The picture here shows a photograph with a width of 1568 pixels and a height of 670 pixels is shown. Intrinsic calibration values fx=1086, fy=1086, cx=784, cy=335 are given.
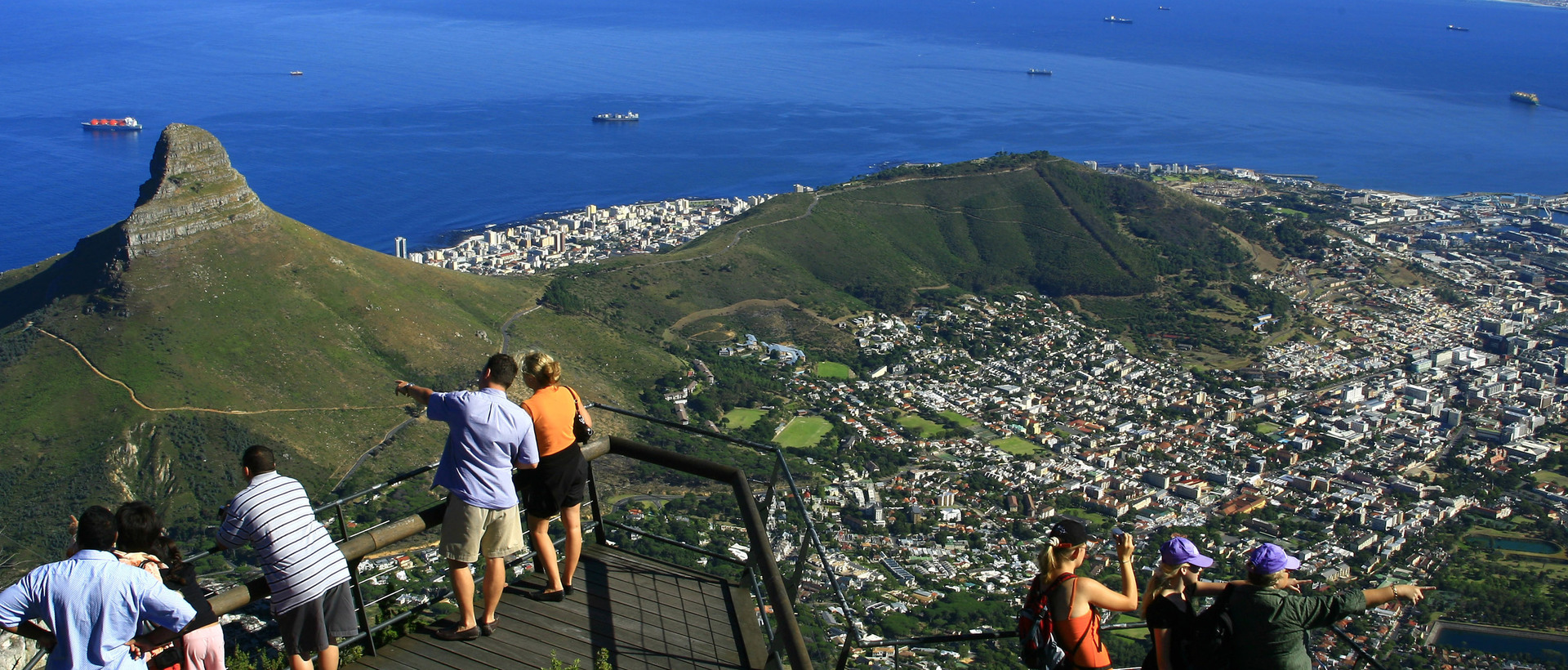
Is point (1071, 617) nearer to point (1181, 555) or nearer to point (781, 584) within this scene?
point (1181, 555)

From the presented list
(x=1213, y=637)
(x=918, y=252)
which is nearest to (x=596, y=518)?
(x=1213, y=637)

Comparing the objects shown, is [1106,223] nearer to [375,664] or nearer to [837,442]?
[837,442]

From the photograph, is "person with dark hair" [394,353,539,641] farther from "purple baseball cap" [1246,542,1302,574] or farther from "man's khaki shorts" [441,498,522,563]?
"purple baseball cap" [1246,542,1302,574]

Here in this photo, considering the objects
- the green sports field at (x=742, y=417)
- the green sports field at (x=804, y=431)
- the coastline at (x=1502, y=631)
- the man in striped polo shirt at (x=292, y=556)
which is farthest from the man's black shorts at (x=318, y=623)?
the green sports field at (x=742, y=417)

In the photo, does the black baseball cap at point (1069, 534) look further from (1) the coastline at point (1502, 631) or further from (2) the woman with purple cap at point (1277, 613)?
(1) the coastline at point (1502, 631)

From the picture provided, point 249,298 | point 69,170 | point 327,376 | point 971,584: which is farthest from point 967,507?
point 69,170

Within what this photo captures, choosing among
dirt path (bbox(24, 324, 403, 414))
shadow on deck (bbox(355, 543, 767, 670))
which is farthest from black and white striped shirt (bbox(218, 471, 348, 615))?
dirt path (bbox(24, 324, 403, 414))
